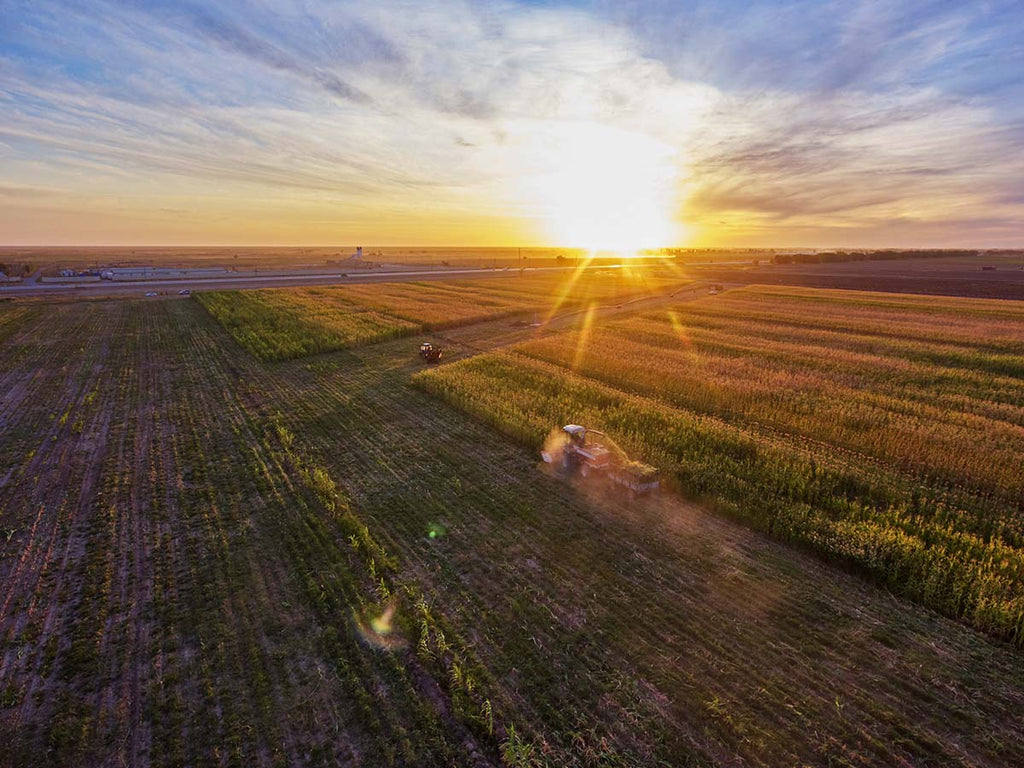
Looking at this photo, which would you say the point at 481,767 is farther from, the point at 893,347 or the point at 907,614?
the point at 893,347

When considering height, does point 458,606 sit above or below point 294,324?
below

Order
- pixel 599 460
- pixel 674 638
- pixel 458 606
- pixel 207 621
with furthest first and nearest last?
pixel 599 460, pixel 458 606, pixel 207 621, pixel 674 638

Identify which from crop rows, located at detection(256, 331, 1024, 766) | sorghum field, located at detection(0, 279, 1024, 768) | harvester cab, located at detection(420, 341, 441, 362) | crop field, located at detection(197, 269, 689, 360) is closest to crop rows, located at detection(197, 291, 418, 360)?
crop field, located at detection(197, 269, 689, 360)

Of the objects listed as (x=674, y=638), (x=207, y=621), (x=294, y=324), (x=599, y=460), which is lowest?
(x=674, y=638)

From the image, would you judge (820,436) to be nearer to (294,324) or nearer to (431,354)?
(431,354)

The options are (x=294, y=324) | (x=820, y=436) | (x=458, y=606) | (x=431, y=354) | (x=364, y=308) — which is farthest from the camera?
(x=364, y=308)

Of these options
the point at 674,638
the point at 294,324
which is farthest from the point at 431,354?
the point at 674,638

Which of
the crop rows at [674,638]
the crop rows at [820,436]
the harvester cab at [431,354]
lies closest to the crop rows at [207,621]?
the crop rows at [674,638]

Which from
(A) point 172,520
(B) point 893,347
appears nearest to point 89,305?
(A) point 172,520
